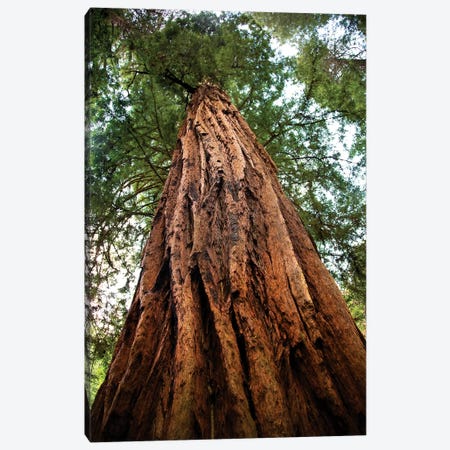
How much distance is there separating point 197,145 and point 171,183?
0.34 m

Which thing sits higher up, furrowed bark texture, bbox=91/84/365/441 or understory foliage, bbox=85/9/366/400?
understory foliage, bbox=85/9/366/400

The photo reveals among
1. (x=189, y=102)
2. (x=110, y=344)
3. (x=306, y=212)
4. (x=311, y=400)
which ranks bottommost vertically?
(x=311, y=400)

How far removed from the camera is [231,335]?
3279mm

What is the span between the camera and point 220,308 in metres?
3.35

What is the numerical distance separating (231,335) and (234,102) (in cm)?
200

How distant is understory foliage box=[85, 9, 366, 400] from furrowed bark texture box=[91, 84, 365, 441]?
1.25ft

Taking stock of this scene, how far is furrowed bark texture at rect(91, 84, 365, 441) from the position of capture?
10.5ft

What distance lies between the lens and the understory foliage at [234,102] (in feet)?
12.5

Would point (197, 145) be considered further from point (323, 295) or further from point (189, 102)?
point (323, 295)

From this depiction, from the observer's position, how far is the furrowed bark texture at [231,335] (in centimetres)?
320

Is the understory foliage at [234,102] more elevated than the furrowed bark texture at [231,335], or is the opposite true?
the understory foliage at [234,102]

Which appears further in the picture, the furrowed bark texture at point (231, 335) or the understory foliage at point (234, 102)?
the understory foliage at point (234, 102)

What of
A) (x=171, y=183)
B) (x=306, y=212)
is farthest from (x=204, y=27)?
(x=306, y=212)

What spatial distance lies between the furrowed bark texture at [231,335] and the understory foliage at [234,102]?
381 millimetres
